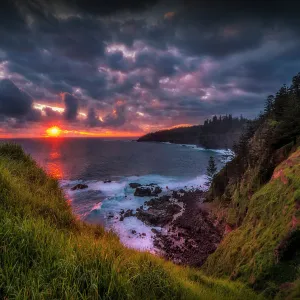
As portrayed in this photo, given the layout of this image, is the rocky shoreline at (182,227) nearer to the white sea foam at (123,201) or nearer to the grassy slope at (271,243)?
the white sea foam at (123,201)

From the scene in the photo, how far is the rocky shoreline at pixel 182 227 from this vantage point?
73.4 feet

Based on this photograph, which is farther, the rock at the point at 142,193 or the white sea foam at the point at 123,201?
the rock at the point at 142,193

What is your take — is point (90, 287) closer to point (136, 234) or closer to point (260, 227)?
point (260, 227)

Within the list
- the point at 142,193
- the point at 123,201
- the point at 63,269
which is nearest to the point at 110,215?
the point at 123,201

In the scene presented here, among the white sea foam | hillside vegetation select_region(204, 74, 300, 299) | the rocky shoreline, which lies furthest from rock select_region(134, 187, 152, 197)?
hillside vegetation select_region(204, 74, 300, 299)

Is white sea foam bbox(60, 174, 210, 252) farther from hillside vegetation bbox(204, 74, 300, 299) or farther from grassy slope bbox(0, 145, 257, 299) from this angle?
grassy slope bbox(0, 145, 257, 299)

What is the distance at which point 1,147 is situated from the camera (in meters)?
A: 9.25

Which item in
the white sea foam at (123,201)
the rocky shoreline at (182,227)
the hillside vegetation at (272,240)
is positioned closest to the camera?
the hillside vegetation at (272,240)

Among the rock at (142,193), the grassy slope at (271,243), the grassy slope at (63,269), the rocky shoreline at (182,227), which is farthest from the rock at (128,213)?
the grassy slope at (63,269)

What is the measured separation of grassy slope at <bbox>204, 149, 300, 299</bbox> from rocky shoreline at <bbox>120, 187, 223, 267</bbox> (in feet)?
37.8

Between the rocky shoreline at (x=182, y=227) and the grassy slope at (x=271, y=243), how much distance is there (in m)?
11.5

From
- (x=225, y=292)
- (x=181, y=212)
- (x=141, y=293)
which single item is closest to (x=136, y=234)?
(x=181, y=212)

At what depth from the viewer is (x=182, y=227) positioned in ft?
95.6

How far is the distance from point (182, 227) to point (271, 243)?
23244 mm
